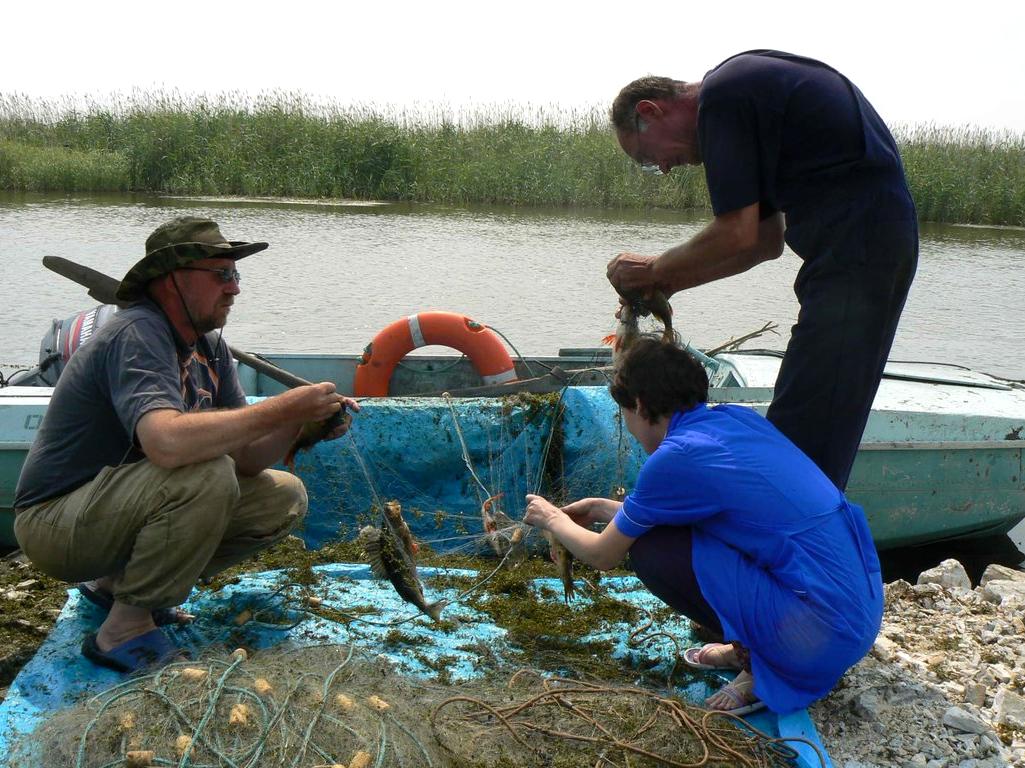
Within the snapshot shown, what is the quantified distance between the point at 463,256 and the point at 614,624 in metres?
11.3

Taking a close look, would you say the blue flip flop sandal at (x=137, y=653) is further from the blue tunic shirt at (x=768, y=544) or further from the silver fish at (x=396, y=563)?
the blue tunic shirt at (x=768, y=544)

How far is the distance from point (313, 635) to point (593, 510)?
1.11m

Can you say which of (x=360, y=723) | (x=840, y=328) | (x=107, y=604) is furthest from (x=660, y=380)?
(x=107, y=604)

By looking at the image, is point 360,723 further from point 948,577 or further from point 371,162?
point 371,162

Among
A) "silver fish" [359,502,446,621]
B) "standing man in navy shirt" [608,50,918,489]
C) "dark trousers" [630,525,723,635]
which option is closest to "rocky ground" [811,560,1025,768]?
"dark trousers" [630,525,723,635]

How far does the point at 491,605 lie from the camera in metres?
3.90

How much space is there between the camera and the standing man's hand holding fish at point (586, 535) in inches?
114

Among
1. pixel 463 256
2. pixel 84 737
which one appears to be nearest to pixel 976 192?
pixel 463 256

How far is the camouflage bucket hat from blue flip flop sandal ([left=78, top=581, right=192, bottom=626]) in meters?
1.07

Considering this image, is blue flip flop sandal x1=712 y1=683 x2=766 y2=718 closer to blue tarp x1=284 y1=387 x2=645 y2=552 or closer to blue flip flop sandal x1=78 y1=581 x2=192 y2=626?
blue flip flop sandal x1=78 y1=581 x2=192 y2=626

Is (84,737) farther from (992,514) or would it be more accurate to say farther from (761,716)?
(992,514)

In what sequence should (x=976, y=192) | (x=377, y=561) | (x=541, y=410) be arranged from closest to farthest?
(x=377, y=561), (x=541, y=410), (x=976, y=192)

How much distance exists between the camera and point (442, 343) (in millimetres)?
6395

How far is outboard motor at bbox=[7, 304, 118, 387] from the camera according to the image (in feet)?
18.2
